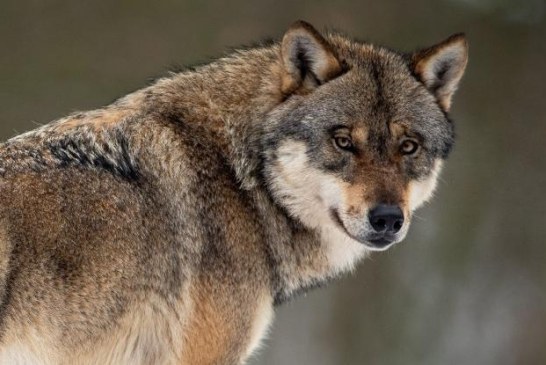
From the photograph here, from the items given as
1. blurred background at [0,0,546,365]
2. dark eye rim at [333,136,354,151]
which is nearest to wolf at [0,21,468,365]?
dark eye rim at [333,136,354,151]

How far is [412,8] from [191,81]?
24.1 ft

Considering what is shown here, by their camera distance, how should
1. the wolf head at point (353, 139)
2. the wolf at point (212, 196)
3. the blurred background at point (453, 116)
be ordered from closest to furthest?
the wolf at point (212, 196) → the wolf head at point (353, 139) → the blurred background at point (453, 116)

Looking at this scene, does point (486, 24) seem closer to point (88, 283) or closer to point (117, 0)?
point (117, 0)

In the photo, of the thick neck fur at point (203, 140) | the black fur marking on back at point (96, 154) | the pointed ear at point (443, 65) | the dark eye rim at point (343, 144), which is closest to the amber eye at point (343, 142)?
the dark eye rim at point (343, 144)

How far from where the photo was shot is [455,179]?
39.3 feet

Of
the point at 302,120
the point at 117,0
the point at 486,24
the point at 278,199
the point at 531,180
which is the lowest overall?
the point at 531,180

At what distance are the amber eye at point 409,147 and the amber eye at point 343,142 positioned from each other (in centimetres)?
25

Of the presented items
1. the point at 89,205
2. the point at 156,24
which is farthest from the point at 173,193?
the point at 156,24

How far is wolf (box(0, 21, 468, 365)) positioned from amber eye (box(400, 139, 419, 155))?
14 millimetres

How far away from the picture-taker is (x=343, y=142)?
15.9 ft

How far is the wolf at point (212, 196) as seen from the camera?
438cm

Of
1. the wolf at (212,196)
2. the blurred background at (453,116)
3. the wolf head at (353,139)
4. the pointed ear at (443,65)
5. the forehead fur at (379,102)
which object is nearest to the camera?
the wolf at (212,196)

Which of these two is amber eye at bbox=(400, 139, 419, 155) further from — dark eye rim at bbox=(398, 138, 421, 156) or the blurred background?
the blurred background

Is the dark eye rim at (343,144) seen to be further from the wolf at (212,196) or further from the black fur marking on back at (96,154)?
the black fur marking on back at (96,154)
